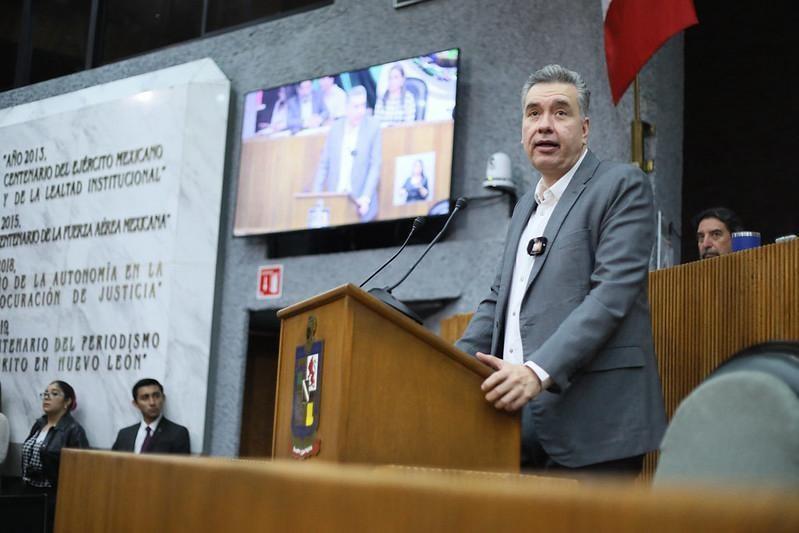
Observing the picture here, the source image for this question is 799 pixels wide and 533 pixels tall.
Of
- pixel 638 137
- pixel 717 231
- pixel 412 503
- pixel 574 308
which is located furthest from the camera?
pixel 638 137

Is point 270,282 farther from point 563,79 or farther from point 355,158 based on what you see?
point 563,79

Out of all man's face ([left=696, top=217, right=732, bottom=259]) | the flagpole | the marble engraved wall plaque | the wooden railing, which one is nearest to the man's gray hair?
the wooden railing

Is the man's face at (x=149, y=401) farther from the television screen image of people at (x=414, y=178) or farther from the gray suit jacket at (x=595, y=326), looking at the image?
the gray suit jacket at (x=595, y=326)

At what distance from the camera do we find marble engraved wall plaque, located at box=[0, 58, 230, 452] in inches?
296

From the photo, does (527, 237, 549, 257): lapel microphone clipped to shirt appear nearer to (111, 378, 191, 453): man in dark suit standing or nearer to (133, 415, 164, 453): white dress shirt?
(111, 378, 191, 453): man in dark suit standing

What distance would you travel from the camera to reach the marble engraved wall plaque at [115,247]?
296 inches

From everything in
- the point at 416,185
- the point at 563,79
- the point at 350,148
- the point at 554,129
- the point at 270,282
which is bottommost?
the point at 554,129

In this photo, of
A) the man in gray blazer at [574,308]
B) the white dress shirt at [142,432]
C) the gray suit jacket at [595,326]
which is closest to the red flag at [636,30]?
the man in gray blazer at [574,308]

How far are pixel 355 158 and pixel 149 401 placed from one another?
220 centimetres

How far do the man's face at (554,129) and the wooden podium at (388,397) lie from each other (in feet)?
2.03

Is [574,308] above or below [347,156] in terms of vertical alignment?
below

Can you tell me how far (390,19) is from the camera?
7.13 metres

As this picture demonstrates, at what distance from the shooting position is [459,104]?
665 cm

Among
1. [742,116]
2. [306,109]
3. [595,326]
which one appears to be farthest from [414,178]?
[595,326]
